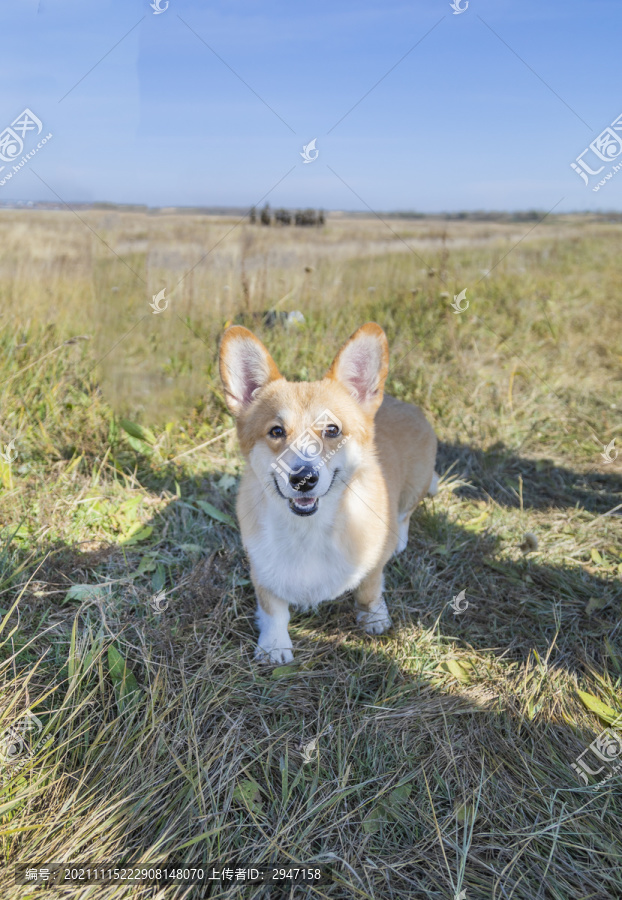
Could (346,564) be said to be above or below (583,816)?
above

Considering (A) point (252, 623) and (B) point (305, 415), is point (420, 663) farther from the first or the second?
(B) point (305, 415)

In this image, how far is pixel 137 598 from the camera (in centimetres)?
275

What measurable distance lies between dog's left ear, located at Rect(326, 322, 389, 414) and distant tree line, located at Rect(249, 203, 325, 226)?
16.2ft

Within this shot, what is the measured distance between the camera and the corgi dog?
95.3 inches

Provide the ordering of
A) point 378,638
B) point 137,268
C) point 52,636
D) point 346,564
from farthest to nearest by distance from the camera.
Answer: point 137,268
point 378,638
point 346,564
point 52,636

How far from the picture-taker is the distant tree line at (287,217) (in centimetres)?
723

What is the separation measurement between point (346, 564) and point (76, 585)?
1.32 metres

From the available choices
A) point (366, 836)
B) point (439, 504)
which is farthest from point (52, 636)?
point (439, 504)

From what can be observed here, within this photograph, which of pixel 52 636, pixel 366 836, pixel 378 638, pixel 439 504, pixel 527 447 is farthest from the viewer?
pixel 527 447

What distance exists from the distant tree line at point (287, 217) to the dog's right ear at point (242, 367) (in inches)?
191

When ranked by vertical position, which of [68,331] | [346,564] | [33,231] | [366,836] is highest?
[33,231]

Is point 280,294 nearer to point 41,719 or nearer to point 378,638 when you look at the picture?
point 378,638

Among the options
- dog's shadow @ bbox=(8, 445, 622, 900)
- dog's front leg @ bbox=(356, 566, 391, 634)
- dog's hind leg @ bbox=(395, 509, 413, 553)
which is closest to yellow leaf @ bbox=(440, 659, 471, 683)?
dog's shadow @ bbox=(8, 445, 622, 900)

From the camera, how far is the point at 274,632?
2.66 m
